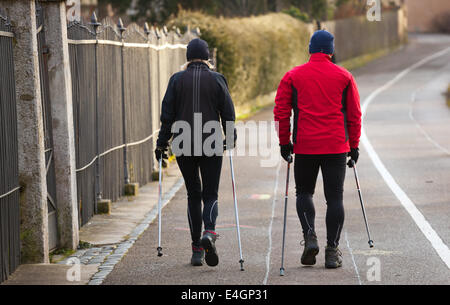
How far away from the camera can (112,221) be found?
36.2 ft

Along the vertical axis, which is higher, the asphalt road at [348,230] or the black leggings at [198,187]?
the black leggings at [198,187]

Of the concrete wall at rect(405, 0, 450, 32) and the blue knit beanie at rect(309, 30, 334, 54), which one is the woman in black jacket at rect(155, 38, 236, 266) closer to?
the blue knit beanie at rect(309, 30, 334, 54)

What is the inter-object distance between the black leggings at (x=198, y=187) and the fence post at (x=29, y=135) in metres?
1.21

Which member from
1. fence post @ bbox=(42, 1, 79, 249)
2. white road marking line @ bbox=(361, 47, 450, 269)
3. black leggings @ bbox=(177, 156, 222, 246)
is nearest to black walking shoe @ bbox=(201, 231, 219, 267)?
black leggings @ bbox=(177, 156, 222, 246)

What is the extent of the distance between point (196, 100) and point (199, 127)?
0.24 metres

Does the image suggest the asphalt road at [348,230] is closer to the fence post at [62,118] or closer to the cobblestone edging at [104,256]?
the cobblestone edging at [104,256]

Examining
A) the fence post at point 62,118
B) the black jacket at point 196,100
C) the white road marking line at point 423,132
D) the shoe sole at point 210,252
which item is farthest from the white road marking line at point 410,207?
the fence post at point 62,118

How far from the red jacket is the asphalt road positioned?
1.05 meters

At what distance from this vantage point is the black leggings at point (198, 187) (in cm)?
827

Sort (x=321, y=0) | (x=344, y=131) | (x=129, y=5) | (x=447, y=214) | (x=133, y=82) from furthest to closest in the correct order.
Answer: (x=321, y=0) < (x=129, y=5) < (x=133, y=82) < (x=447, y=214) < (x=344, y=131)

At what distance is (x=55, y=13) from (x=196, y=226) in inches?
95.9

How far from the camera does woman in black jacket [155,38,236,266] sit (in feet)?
26.6
